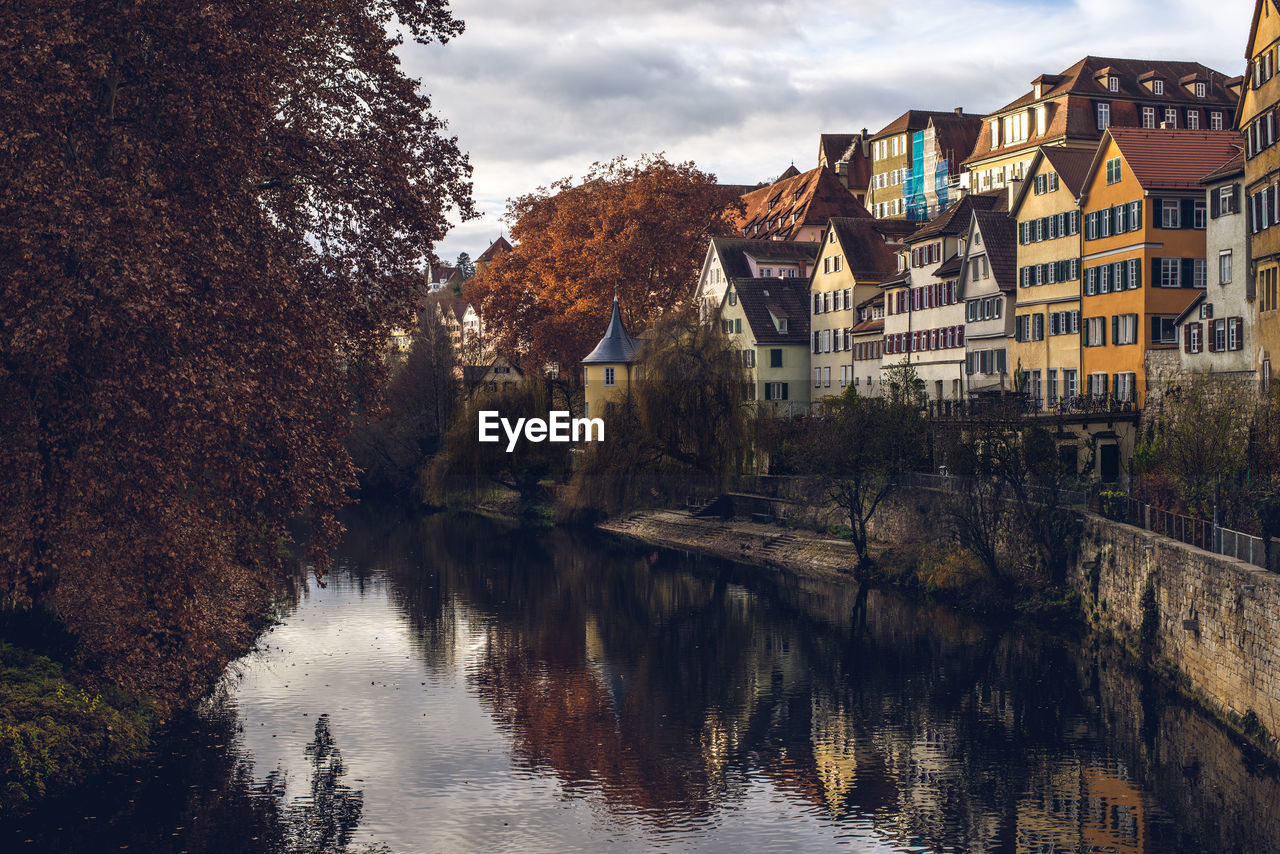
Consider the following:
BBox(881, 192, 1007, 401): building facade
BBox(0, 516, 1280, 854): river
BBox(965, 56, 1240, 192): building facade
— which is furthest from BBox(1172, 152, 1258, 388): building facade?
BBox(965, 56, 1240, 192): building facade

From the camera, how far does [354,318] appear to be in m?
28.8

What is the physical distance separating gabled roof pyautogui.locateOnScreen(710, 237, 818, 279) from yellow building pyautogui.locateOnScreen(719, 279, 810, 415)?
180cm

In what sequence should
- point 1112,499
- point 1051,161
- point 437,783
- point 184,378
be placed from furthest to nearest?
point 1051,161 < point 1112,499 < point 437,783 < point 184,378

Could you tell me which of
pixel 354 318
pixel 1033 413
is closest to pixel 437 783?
pixel 354 318

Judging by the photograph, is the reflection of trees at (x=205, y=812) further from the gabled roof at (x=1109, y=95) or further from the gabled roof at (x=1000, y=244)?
the gabled roof at (x=1109, y=95)

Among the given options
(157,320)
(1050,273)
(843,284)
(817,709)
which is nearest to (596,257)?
(843,284)

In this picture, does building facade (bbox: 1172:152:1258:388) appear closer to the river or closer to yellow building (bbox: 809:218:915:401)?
the river

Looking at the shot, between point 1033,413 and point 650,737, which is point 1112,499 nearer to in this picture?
point 1033,413

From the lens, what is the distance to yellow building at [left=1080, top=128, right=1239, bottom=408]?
5334cm

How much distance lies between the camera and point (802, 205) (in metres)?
108

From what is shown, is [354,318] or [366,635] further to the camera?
[366,635]

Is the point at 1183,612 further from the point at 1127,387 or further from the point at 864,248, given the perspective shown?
the point at 864,248

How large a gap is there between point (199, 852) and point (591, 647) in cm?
2012

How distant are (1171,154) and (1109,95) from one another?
4009cm
